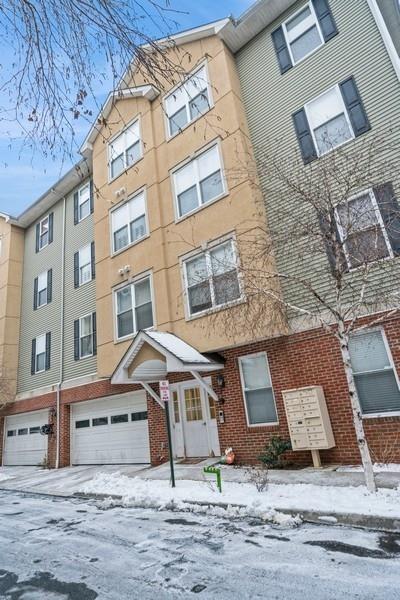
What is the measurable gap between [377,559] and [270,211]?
8082 millimetres

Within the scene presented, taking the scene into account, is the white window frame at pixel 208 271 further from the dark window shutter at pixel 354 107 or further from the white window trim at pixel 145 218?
the dark window shutter at pixel 354 107

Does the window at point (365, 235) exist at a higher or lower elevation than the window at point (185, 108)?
lower

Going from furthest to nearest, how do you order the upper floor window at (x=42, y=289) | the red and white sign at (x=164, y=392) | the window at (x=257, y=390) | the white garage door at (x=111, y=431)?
the upper floor window at (x=42, y=289) → the white garage door at (x=111, y=431) → the window at (x=257, y=390) → the red and white sign at (x=164, y=392)

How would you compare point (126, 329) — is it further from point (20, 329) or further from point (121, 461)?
point (20, 329)

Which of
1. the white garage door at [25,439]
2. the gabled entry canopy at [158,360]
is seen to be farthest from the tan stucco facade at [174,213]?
the white garage door at [25,439]

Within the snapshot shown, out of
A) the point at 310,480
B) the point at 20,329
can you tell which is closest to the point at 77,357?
the point at 20,329

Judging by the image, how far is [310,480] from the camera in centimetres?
688

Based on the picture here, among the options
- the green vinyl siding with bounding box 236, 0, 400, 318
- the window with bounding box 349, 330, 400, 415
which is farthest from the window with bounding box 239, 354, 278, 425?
the window with bounding box 349, 330, 400, 415

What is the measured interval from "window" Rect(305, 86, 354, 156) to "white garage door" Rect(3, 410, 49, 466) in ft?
48.8

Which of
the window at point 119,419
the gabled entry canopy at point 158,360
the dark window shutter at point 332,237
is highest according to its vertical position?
the dark window shutter at point 332,237

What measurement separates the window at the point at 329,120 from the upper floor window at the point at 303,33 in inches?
72.6

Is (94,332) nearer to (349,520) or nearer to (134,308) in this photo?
(134,308)

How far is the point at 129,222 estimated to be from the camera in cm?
1320

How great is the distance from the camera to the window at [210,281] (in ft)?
30.1
